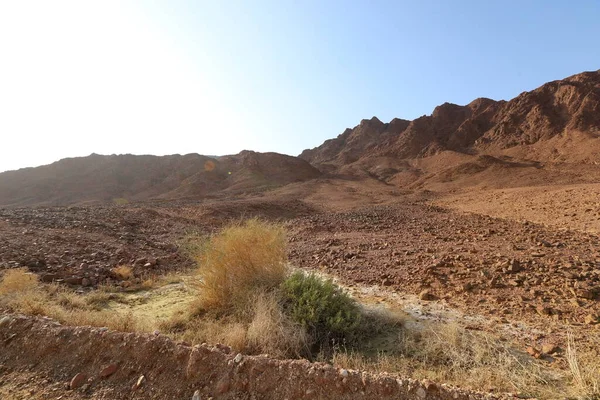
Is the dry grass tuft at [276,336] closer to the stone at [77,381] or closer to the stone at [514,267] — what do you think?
the stone at [77,381]

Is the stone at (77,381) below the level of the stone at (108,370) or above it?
below

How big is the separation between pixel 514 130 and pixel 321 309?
52424 millimetres

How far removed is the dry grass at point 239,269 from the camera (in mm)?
5004

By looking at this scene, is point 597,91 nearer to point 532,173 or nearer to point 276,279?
point 532,173

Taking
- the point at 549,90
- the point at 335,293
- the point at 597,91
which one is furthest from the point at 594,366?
the point at 549,90

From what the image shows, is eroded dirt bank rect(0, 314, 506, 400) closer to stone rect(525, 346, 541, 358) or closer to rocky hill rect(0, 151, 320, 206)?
stone rect(525, 346, 541, 358)

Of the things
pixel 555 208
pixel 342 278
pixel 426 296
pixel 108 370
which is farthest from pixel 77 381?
pixel 555 208

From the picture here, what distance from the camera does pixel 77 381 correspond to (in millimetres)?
3240

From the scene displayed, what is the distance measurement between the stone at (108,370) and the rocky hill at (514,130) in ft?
123

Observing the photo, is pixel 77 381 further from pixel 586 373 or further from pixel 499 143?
pixel 499 143

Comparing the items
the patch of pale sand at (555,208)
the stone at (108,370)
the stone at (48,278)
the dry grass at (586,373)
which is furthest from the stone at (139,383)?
the patch of pale sand at (555,208)

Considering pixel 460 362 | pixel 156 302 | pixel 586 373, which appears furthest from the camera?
pixel 156 302

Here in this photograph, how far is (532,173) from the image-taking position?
95.1ft

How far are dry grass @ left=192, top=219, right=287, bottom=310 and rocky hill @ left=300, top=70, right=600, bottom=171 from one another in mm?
35103
